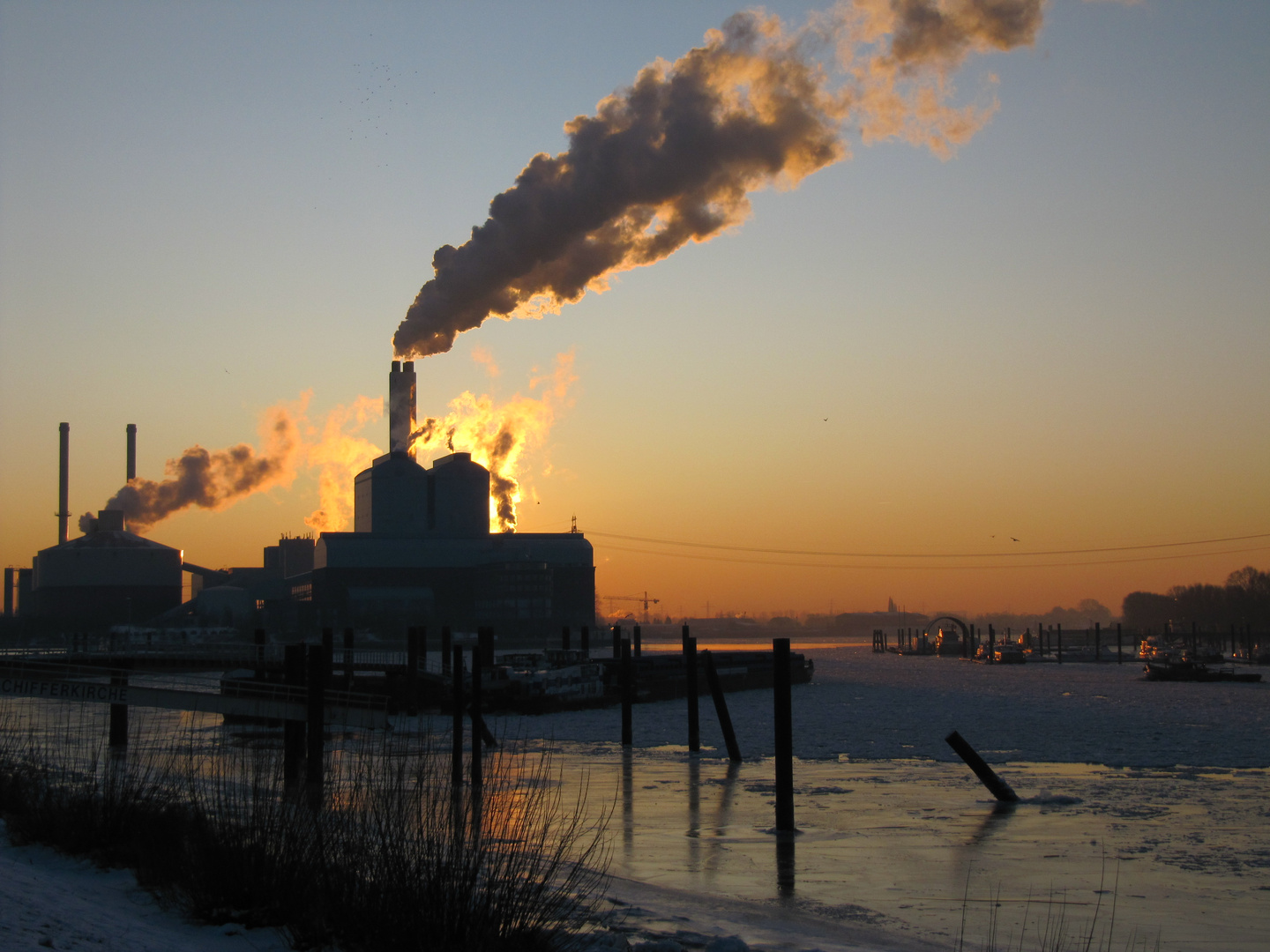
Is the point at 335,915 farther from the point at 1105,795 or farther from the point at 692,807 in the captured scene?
the point at 1105,795

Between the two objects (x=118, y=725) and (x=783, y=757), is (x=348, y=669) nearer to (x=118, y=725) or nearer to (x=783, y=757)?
(x=118, y=725)

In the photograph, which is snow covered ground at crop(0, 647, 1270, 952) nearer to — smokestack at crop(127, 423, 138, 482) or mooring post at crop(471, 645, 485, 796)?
mooring post at crop(471, 645, 485, 796)

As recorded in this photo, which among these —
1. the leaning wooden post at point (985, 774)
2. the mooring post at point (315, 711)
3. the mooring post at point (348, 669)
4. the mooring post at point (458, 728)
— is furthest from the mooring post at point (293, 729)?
the mooring post at point (348, 669)

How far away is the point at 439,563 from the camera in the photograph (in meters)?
134

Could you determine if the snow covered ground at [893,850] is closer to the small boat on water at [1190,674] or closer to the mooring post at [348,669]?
the mooring post at [348,669]

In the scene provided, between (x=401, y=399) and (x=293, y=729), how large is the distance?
310 ft

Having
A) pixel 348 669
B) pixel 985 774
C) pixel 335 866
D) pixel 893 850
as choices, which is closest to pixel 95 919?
pixel 335 866

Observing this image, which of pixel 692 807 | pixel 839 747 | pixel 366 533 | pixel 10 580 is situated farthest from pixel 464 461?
pixel 692 807

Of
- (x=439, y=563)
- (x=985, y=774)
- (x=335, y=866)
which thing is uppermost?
(x=439, y=563)

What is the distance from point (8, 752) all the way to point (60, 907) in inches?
373

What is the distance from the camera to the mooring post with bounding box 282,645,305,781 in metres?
19.1

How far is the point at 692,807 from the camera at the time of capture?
65.5ft

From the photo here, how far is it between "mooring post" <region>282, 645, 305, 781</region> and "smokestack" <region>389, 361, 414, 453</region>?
85.9 metres

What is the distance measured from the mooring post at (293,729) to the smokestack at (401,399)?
85.9 m
